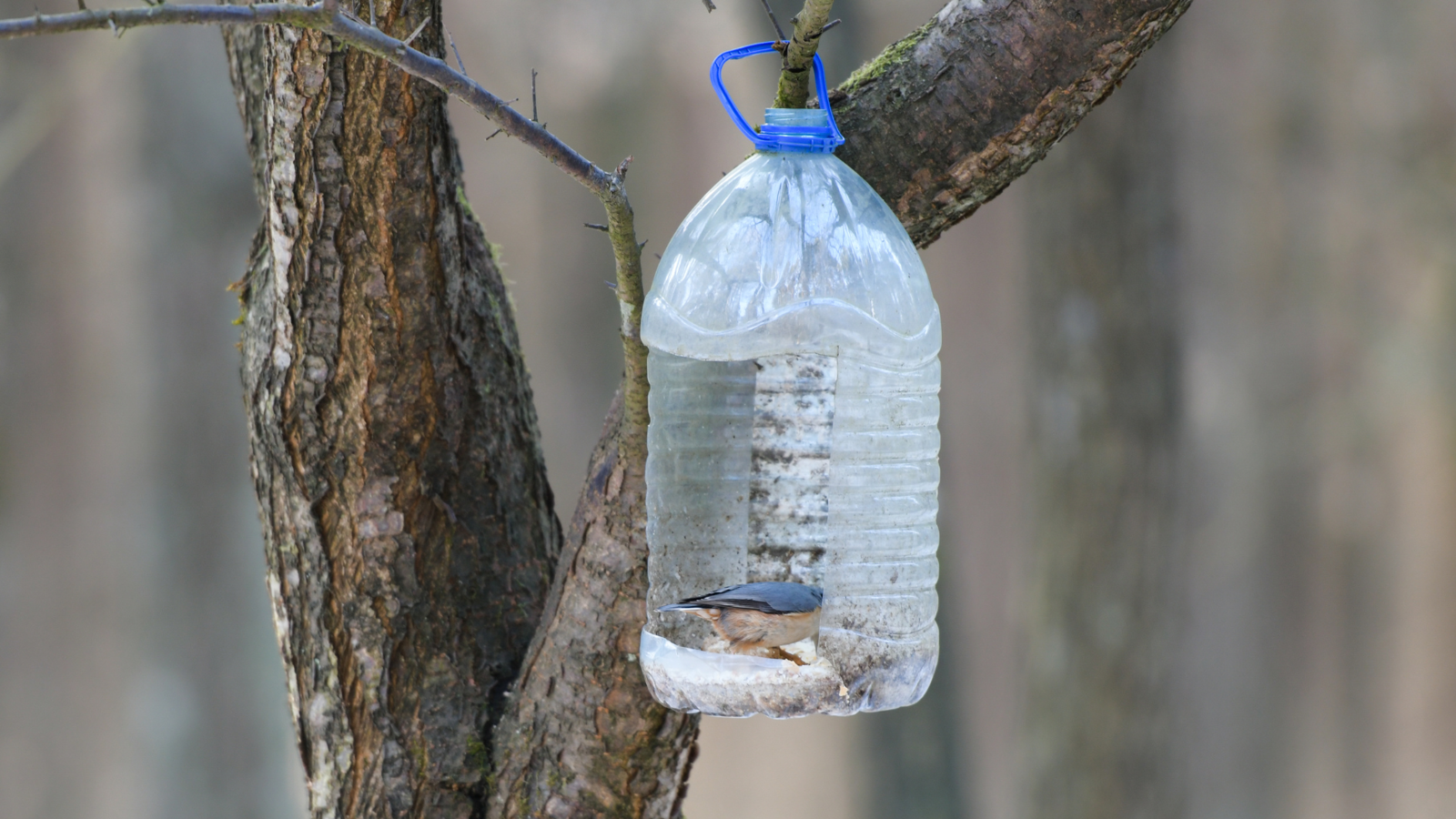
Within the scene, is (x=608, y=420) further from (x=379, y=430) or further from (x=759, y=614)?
(x=759, y=614)

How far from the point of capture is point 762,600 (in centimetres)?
130

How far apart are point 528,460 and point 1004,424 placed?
549cm

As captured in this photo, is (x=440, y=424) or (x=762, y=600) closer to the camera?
(x=762, y=600)

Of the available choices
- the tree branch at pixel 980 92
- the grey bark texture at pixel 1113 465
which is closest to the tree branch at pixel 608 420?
the tree branch at pixel 980 92

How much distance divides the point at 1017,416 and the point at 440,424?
206 inches

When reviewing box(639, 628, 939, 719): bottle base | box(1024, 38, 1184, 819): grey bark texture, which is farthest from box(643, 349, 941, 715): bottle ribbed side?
box(1024, 38, 1184, 819): grey bark texture

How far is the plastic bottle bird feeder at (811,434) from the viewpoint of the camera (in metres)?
1.35

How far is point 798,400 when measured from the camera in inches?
70.4

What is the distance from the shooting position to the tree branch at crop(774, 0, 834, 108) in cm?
A: 126

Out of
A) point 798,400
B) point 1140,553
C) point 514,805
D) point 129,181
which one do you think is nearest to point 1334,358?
point 1140,553

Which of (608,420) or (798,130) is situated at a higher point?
(798,130)

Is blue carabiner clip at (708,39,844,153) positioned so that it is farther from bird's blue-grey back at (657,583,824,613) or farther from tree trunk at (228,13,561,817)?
bird's blue-grey back at (657,583,824,613)

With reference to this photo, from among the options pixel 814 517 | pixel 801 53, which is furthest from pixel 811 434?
pixel 801 53

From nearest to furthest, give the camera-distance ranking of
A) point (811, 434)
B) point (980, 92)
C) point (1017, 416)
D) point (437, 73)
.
A: point (437, 73)
point (980, 92)
point (811, 434)
point (1017, 416)
